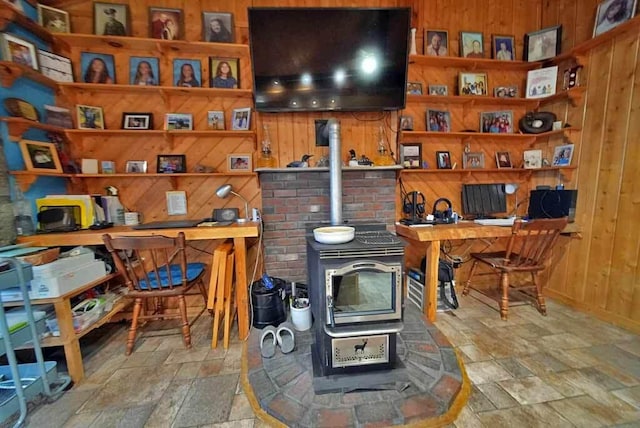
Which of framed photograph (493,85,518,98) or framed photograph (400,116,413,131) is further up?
framed photograph (493,85,518,98)

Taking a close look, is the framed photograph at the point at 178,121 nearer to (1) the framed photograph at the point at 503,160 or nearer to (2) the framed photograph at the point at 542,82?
(1) the framed photograph at the point at 503,160

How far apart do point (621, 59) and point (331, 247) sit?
108 inches

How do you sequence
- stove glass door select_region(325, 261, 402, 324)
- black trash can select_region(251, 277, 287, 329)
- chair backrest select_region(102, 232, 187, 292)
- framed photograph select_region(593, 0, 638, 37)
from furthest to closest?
black trash can select_region(251, 277, 287, 329) → framed photograph select_region(593, 0, 638, 37) → chair backrest select_region(102, 232, 187, 292) → stove glass door select_region(325, 261, 402, 324)

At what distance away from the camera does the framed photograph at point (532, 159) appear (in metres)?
2.57

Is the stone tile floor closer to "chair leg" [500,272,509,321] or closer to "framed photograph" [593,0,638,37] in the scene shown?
"chair leg" [500,272,509,321]

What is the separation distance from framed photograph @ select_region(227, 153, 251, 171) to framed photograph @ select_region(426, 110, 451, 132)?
5.92 feet

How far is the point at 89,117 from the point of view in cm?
215

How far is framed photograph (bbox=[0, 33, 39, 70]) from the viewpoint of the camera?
5.56 feet

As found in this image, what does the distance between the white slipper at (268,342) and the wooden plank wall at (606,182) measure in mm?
2727

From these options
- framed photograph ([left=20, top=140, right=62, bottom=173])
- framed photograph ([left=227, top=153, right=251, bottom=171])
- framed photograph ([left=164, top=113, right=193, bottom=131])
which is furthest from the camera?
framed photograph ([left=227, top=153, right=251, bottom=171])

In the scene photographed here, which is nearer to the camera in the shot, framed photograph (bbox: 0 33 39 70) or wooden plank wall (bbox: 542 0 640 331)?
framed photograph (bbox: 0 33 39 70)

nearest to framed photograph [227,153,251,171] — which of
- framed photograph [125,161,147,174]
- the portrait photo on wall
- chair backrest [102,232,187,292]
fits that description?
the portrait photo on wall

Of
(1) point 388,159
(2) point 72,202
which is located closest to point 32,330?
(2) point 72,202

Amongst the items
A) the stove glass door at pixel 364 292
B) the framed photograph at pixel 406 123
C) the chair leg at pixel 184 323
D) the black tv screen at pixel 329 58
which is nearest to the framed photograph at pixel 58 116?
the black tv screen at pixel 329 58
